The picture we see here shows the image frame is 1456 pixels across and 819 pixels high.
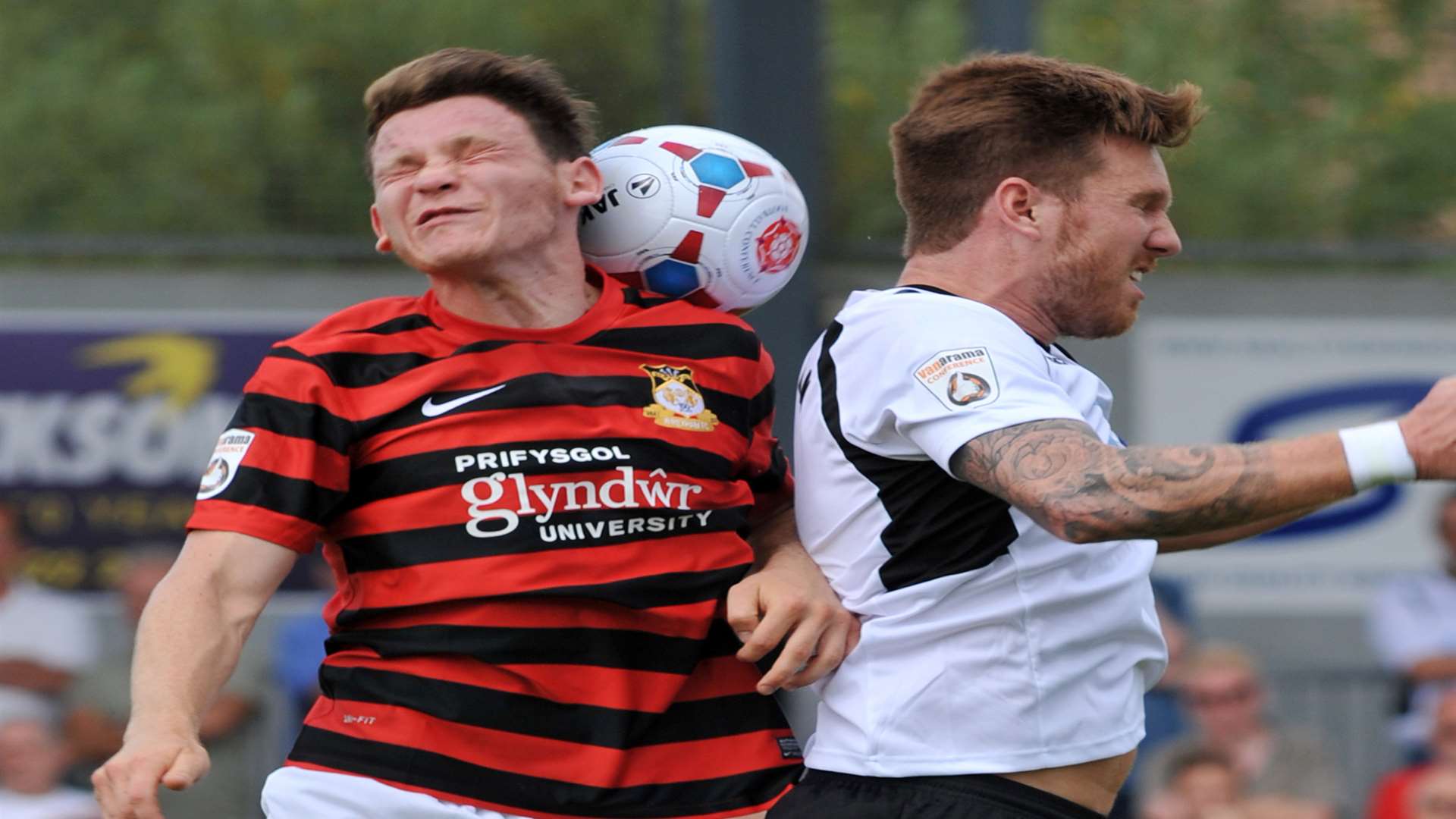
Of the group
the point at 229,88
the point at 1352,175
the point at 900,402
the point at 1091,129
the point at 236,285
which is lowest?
the point at 1352,175

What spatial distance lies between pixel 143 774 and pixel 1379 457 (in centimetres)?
154

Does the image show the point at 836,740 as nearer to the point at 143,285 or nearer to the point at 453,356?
the point at 453,356

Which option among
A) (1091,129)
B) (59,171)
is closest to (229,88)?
(59,171)

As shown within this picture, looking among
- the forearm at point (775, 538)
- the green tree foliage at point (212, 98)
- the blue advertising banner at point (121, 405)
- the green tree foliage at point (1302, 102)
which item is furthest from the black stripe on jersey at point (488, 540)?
the green tree foliage at point (1302, 102)

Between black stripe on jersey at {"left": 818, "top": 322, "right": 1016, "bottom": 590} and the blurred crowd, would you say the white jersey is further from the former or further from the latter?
the blurred crowd

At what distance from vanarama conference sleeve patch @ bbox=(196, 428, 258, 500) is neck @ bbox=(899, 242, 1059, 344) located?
975 mm

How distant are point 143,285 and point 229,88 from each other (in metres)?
1.05

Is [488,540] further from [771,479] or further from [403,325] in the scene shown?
[771,479]

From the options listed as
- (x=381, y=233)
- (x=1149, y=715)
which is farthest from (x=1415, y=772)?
(x=381, y=233)

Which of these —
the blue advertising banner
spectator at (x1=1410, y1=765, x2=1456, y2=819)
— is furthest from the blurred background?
spectator at (x1=1410, y1=765, x2=1456, y2=819)

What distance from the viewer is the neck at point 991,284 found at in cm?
262

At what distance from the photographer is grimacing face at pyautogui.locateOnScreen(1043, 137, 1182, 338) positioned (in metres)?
2.61

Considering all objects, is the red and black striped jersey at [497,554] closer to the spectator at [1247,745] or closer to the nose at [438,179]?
the nose at [438,179]

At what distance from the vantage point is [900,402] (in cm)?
245
